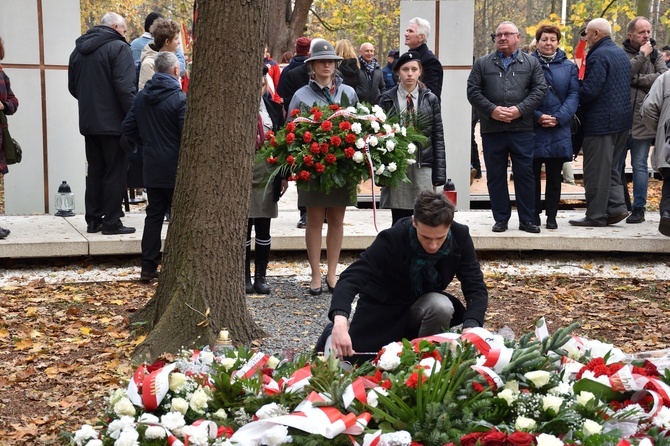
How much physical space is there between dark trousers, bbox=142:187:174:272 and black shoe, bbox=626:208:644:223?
515 cm

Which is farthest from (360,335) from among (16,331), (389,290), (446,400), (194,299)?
(16,331)

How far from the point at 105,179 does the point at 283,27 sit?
1317cm

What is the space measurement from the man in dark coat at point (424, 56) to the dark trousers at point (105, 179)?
308 cm

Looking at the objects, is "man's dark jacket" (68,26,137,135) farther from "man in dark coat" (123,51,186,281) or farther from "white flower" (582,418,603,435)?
"white flower" (582,418,603,435)

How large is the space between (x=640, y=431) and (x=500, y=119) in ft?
20.3

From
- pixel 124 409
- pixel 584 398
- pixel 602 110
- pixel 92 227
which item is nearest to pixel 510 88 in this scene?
pixel 602 110

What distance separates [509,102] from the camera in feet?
31.7

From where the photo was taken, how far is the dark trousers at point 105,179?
9773mm

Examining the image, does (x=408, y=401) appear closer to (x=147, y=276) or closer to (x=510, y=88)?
(x=147, y=276)

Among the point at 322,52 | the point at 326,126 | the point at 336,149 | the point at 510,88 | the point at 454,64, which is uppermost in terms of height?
the point at 454,64

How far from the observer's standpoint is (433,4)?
38.8 ft

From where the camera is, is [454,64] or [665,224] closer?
[665,224]

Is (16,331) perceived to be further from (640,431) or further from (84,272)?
(640,431)

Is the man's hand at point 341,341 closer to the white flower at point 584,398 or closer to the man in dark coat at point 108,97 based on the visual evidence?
the white flower at point 584,398
